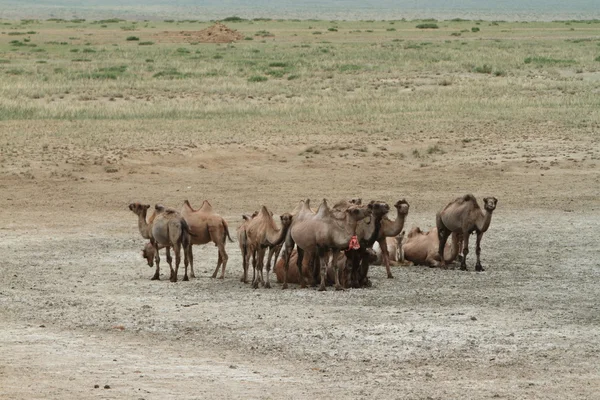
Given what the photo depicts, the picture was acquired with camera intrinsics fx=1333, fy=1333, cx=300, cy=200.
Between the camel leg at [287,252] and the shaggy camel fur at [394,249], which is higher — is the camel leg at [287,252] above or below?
above

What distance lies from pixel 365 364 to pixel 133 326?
284cm

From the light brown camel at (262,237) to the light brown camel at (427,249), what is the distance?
2.74 meters

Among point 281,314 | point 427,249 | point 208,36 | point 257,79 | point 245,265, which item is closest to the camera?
point 281,314

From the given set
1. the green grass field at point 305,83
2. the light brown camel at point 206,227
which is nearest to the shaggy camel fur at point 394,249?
the light brown camel at point 206,227

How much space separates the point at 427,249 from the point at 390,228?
1330mm

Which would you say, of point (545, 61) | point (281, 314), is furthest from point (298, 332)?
point (545, 61)

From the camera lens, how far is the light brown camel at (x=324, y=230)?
606 inches

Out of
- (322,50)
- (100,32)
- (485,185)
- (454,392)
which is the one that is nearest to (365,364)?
(454,392)

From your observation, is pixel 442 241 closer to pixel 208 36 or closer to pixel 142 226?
pixel 142 226

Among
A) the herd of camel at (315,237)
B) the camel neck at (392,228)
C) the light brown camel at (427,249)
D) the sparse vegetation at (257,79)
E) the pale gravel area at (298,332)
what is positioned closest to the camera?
the pale gravel area at (298,332)

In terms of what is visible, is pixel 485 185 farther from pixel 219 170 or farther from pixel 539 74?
pixel 539 74

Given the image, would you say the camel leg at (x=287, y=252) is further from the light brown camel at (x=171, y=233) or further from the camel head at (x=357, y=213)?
the light brown camel at (x=171, y=233)

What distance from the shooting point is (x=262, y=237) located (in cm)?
1585

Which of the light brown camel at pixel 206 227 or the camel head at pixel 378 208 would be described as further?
the light brown camel at pixel 206 227
